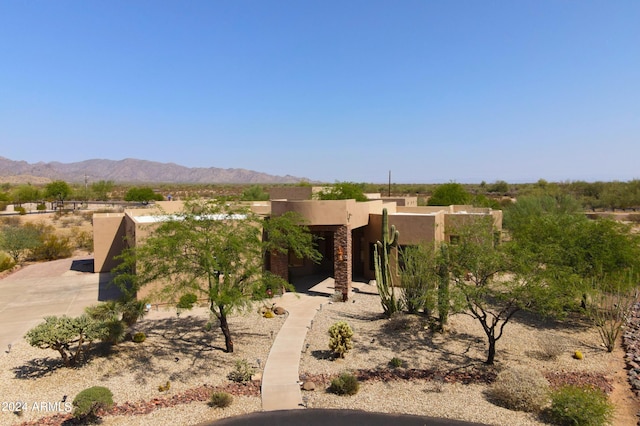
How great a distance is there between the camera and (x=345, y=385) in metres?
11.4

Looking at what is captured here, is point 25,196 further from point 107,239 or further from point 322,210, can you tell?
point 322,210

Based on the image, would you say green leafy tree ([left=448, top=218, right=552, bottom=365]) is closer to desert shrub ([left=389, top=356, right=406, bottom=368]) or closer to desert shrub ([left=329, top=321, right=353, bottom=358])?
desert shrub ([left=389, top=356, right=406, bottom=368])

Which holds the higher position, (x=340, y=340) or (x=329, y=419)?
(x=340, y=340)

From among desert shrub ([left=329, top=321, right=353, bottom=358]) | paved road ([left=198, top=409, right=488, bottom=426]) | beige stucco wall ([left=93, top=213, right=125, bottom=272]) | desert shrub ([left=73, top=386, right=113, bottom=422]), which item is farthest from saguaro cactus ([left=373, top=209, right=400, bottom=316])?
beige stucco wall ([left=93, top=213, right=125, bottom=272])

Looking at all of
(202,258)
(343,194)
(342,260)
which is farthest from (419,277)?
(343,194)

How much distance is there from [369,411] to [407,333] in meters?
5.58

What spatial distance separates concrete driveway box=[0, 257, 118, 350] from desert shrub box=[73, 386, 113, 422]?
697 cm

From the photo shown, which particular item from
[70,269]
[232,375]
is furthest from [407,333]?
[70,269]

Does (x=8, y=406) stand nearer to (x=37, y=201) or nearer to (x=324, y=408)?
(x=324, y=408)

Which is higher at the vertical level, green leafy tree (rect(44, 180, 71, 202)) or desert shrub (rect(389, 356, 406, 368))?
green leafy tree (rect(44, 180, 71, 202))

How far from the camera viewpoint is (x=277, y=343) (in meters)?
14.8

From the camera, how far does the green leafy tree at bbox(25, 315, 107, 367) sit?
11.8 m

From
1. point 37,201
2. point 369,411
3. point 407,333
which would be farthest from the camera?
point 37,201

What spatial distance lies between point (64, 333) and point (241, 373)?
552 centimetres
